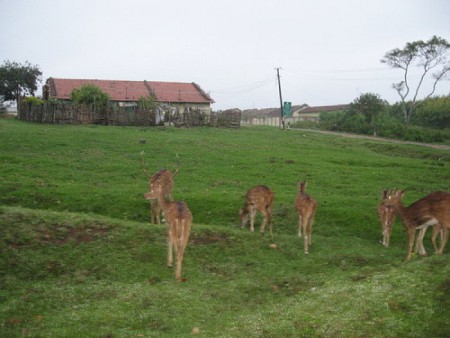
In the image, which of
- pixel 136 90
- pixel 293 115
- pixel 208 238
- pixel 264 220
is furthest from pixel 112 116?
pixel 293 115

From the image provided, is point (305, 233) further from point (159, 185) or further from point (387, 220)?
point (159, 185)

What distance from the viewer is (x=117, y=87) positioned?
63500 millimetres

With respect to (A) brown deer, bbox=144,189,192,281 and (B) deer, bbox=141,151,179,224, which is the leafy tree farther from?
(A) brown deer, bbox=144,189,192,281

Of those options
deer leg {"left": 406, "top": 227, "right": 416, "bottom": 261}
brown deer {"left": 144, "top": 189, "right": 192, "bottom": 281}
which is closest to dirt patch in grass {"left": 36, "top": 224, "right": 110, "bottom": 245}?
brown deer {"left": 144, "top": 189, "right": 192, "bottom": 281}

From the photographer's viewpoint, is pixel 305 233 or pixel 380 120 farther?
pixel 380 120

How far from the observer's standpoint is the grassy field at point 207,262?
8.73 meters

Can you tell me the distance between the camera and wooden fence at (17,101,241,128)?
44188 millimetres

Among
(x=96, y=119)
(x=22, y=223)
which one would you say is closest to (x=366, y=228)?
(x=22, y=223)

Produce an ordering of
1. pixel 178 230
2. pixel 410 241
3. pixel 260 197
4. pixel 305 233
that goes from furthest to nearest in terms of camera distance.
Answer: pixel 260 197 → pixel 305 233 → pixel 410 241 → pixel 178 230

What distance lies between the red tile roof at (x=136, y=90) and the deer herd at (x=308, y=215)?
45776mm

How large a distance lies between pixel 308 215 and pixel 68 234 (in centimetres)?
634

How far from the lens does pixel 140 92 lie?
62.7 m

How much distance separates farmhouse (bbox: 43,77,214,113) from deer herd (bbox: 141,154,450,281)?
43.6 m

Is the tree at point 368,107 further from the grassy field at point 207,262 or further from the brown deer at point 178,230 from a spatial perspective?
the brown deer at point 178,230
